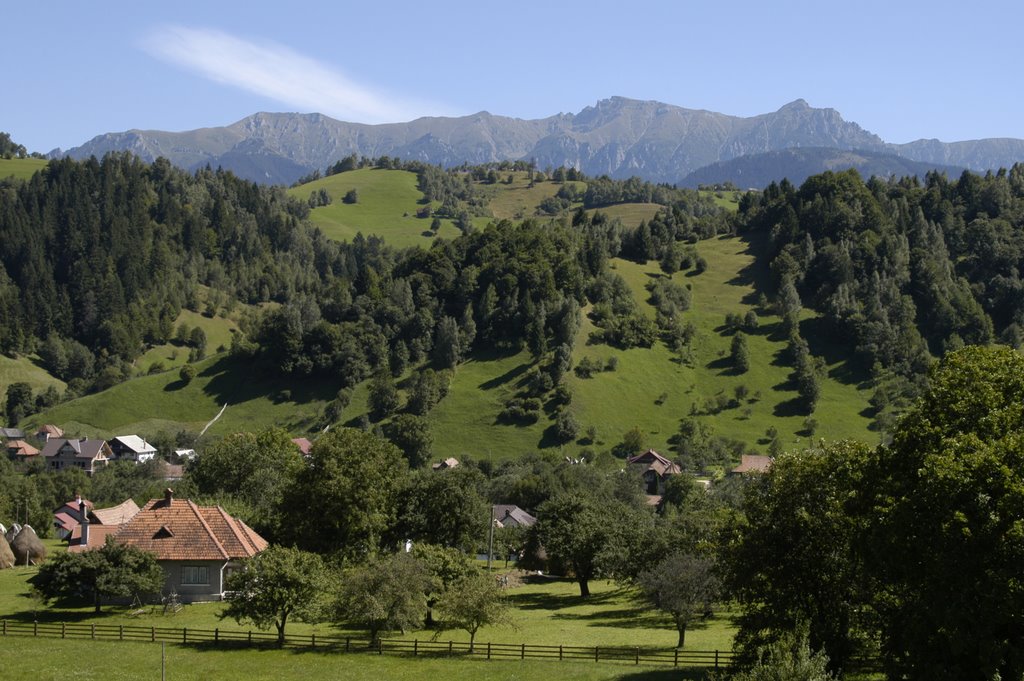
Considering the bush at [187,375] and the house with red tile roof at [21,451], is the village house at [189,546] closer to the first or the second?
the house with red tile roof at [21,451]

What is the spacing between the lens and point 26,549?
78.9 meters

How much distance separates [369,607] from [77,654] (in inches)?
528

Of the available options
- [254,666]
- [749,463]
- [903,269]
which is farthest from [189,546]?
[903,269]

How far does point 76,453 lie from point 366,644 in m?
117

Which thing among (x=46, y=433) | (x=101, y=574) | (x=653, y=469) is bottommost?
(x=46, y=433)

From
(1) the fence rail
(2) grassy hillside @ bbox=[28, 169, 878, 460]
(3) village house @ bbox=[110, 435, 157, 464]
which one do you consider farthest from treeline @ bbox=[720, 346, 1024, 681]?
(3) village house @ bbox=[110, 435, 157, 464]

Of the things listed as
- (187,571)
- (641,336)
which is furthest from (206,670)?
(641,336)

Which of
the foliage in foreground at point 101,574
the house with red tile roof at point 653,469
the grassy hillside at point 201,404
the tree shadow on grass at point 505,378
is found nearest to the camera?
the foliage in foreground at point 101,574

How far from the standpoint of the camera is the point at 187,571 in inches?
2413

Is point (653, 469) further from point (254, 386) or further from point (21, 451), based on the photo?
point (21, 451)

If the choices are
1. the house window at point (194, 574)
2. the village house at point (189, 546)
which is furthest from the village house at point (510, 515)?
the house window at point (194, 574)

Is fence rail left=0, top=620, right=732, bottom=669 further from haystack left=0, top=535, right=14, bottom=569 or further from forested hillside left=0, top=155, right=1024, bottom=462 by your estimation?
forested hillside left=0, top=155, right=1024, bottom=462

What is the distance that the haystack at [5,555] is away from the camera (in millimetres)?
76606

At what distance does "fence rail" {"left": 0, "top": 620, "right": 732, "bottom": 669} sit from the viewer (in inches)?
1800
